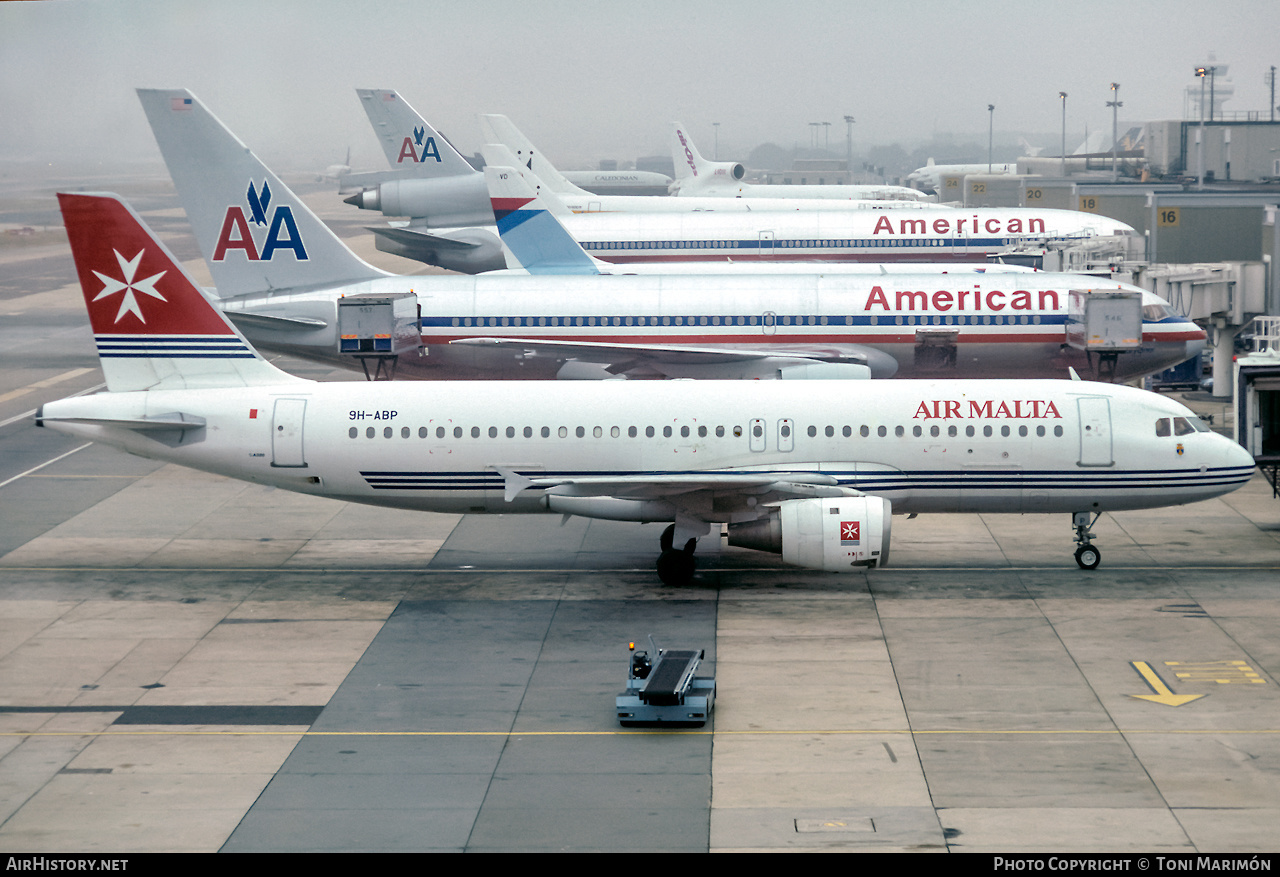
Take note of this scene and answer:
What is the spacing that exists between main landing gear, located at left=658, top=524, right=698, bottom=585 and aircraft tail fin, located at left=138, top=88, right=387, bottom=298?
18.4 m

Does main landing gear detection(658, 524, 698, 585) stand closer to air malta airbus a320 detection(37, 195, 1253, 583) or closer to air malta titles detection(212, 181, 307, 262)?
air malta airbus a320 detection(37, 195, 1253, 583)

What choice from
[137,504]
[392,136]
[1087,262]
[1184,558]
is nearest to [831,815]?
[1184,558]

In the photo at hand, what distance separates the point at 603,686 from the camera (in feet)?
70.7

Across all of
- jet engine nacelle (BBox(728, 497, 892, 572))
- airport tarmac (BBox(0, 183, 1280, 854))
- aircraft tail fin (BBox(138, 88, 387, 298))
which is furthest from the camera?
aircraft tail fin (BBox(138, 88, 387, 298))

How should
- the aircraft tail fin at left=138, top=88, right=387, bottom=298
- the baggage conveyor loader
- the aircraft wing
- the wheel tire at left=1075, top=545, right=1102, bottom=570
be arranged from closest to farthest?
the baggage conveyor loader < the wheel tire at left=1075, top=545, right=1102, bottom=570 < the aircraft tail fin at left=138, top=88, right=387, bottom=298 < the aircraft wing

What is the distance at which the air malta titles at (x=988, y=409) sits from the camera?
27.0 meters

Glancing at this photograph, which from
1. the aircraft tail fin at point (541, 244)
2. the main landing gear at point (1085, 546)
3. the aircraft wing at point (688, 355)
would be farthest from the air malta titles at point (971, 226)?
the main landing gear at point (1085, 546)

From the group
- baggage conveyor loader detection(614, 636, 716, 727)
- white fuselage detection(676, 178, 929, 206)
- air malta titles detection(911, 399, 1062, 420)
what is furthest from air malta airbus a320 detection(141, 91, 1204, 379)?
white fuselage detection(676, 178, 929, 206)

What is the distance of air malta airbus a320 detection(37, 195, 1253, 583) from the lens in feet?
88.3

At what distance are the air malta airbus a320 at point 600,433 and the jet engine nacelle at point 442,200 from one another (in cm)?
4381

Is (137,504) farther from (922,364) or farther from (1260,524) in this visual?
(1260,524)

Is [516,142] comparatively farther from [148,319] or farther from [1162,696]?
[1162,696]

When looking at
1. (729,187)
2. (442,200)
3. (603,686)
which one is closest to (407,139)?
(442,200)

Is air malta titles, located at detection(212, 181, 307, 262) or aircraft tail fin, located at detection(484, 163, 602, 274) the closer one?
air malta titles, located at detection(212, 181, 307, 262)
